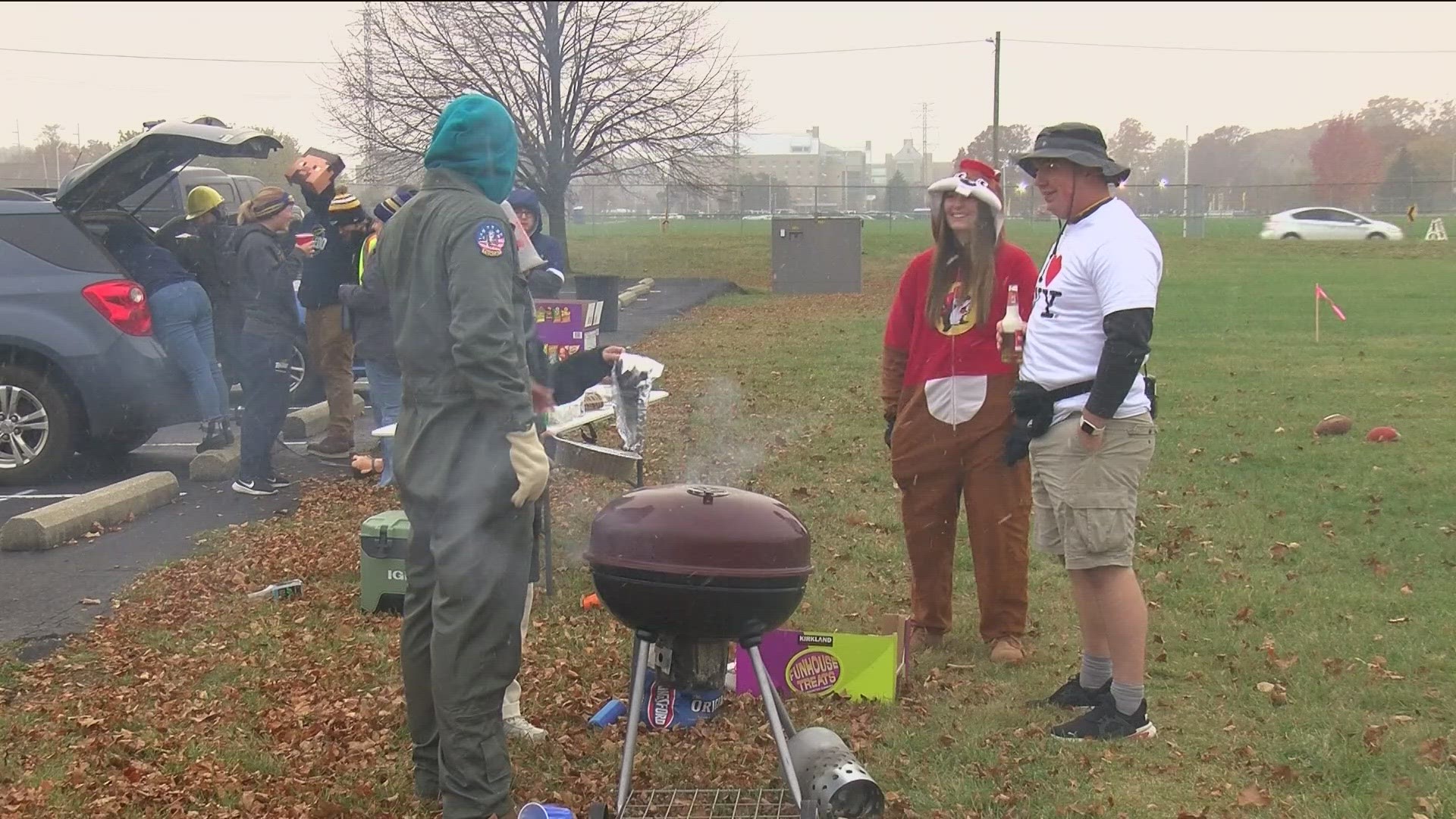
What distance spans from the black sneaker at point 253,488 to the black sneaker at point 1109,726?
18.9ft

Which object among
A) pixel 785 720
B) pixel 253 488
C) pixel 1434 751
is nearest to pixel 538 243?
pixel 253 488

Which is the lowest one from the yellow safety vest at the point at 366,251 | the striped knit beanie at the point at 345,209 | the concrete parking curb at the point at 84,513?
the concrete parking curb at the point at 84,513

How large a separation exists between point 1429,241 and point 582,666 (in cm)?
4383

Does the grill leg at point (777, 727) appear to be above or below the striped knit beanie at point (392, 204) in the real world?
below

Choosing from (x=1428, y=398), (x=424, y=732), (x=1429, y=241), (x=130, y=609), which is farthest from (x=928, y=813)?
(x=1429, y=241)

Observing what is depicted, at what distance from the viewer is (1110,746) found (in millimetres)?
4414

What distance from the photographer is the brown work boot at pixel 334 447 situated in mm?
9820

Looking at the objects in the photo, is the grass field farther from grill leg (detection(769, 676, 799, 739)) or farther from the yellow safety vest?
the yellow safety vest

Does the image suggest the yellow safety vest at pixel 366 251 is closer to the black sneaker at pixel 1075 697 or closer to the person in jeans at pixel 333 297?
the person in jeans at pixel 333 297

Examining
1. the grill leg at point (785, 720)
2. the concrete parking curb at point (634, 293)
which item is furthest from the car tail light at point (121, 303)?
the concrete parking curb at point (634, 293)

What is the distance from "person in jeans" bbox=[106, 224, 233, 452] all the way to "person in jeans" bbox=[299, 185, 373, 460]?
0.70 metres

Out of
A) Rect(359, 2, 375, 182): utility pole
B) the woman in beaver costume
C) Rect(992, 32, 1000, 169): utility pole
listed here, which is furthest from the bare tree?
the woman in beaver costume

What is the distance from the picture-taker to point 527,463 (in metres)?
3.47

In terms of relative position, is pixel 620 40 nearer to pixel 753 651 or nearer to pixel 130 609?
pixel 130 609
